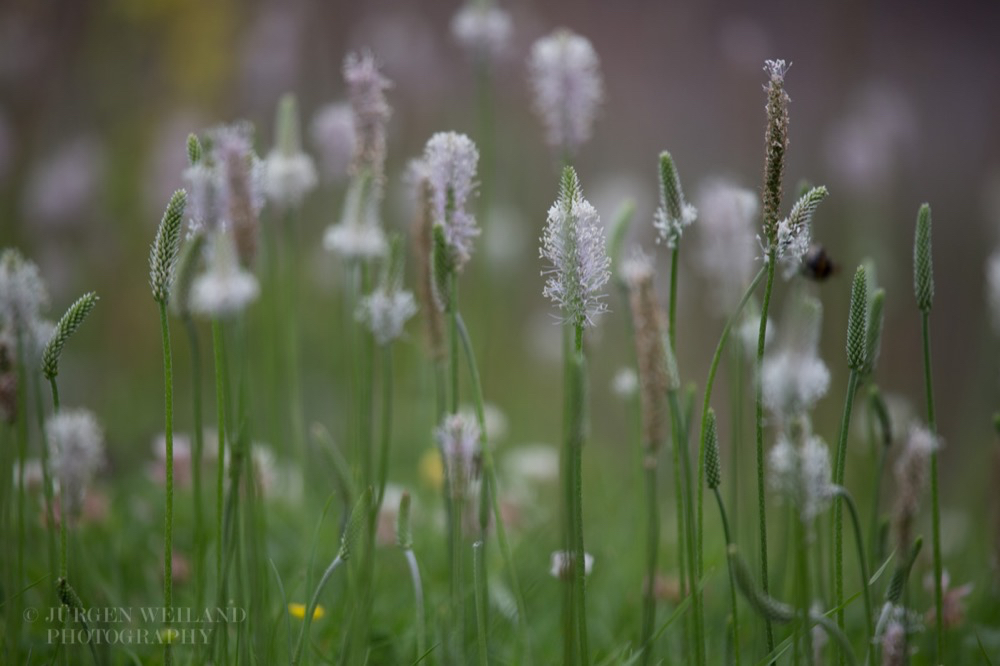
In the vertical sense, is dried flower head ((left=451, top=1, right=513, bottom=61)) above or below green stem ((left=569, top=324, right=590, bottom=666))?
above

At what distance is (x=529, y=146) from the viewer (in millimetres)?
5805

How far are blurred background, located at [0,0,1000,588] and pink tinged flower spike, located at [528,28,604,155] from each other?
844 mm

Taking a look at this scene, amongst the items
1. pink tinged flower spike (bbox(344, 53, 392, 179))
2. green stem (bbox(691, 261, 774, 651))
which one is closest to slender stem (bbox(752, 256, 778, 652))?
green stem (bbox(691, 261, 774, 651))

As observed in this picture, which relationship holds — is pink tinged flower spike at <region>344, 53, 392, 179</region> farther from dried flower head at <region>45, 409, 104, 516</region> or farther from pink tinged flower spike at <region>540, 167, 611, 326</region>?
dried flower head at <region>45, 409, 104, 516</region>

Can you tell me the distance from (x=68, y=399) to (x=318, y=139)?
7.28 ft

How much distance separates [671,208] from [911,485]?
0.63 meters

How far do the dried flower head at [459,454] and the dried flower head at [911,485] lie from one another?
71cm

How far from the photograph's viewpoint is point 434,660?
1.59m

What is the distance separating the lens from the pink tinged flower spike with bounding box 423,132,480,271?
4.51ft

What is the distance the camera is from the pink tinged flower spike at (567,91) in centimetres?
191

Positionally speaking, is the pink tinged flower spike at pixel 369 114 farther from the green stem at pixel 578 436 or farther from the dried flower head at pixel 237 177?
the green stem at pixel 578 436

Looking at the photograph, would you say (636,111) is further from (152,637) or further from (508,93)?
(152,637)

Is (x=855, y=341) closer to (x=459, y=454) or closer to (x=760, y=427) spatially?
(x=760, y=427)

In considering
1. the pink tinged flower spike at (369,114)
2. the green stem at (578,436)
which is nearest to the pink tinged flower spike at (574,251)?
the green stem at (578,436)
